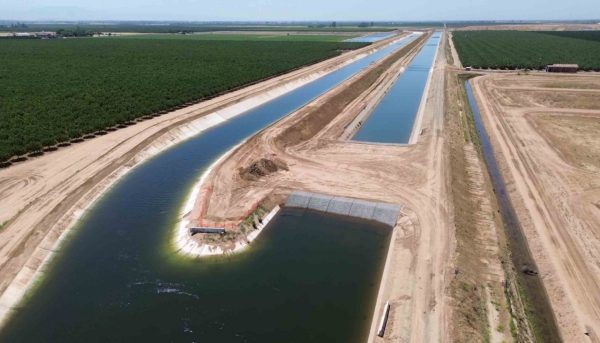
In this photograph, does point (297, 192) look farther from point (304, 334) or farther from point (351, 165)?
point (304, 334)

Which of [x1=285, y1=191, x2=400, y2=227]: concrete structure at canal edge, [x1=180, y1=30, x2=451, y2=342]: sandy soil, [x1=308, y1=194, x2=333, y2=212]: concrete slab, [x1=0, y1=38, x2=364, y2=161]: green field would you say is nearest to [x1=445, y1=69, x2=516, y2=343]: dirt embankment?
[x1=180, y1=30, x2=451, y2=342]: sandy soil

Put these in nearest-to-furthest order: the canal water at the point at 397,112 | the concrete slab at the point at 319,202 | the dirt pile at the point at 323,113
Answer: the concrete slab at the point at 319,202
the dirt pile at the point at 323,113
the canal water at the point at 397,112

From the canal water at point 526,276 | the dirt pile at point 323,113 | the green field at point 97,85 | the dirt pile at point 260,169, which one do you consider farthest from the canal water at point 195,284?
the green field at point 97,85

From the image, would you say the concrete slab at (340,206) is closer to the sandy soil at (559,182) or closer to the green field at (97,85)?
the sandy soil at (559,182)

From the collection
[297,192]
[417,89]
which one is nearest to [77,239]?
[297,192]

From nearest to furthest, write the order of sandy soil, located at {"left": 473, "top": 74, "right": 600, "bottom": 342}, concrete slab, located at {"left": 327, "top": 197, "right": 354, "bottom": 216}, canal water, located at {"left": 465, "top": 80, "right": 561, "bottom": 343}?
canal water, located at {"left": 465, "top": 80, "right": 561, "bottom": 343}
sandy soil, located at {"left": 473, "top": 74, "right": 600, "bottom": 342}
concrete slab, located at {"left": 327, "top": 197, "right": 354, "bottom": 216}

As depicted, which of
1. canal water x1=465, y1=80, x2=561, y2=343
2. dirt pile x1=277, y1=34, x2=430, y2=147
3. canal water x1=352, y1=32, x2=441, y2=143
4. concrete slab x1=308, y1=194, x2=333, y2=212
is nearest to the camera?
canal water x1=465, y1=80, x2=561, y2=343

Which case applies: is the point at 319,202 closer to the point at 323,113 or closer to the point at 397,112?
the point at 323,113

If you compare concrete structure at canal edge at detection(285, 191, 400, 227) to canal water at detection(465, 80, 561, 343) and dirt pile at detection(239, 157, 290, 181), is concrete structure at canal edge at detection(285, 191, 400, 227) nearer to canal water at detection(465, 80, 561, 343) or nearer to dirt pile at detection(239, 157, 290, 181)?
dirt pile at detection(239, 157, 290, 181)
